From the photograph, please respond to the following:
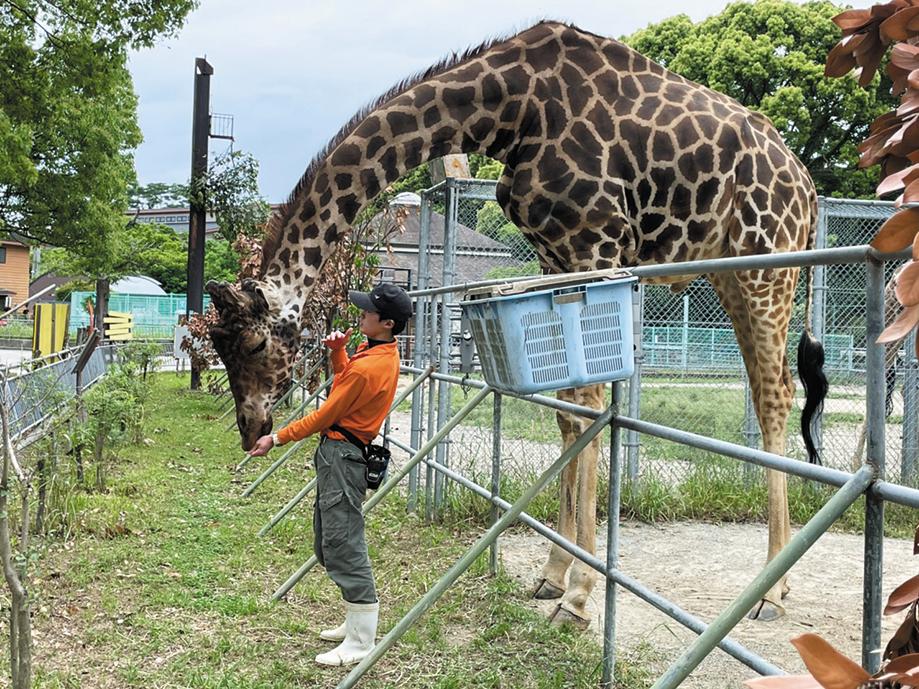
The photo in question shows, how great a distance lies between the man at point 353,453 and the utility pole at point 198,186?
12.6 meters

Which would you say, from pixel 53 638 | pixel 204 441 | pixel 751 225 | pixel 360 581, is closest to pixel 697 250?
pixel 751 225

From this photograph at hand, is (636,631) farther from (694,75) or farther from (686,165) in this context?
(694,75)

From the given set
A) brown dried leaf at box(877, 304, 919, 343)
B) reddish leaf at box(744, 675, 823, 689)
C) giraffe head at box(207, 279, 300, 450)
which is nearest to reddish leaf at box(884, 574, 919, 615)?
reddish leaf at box(744, 675, 823, 689)

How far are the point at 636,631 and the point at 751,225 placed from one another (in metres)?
2.24

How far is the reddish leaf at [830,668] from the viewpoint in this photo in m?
1.02

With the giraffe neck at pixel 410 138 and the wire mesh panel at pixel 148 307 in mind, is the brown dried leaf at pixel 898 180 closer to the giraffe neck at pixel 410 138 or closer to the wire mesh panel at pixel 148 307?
the giraffe neck at pixel 410 138

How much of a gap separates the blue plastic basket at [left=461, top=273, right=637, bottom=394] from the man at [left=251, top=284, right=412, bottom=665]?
1233 mm

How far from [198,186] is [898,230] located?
16.4 meters

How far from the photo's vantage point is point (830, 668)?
3.36 ft

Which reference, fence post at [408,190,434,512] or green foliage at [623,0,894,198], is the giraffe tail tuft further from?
green foliage at [623,0,894,198]

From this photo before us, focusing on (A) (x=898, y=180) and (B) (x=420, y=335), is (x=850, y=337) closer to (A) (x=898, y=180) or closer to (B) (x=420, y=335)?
(B) (x=420, y=335)

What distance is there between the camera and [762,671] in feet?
7.88

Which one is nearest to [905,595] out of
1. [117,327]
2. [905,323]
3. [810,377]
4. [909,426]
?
[905,323]

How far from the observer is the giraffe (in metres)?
4.71
